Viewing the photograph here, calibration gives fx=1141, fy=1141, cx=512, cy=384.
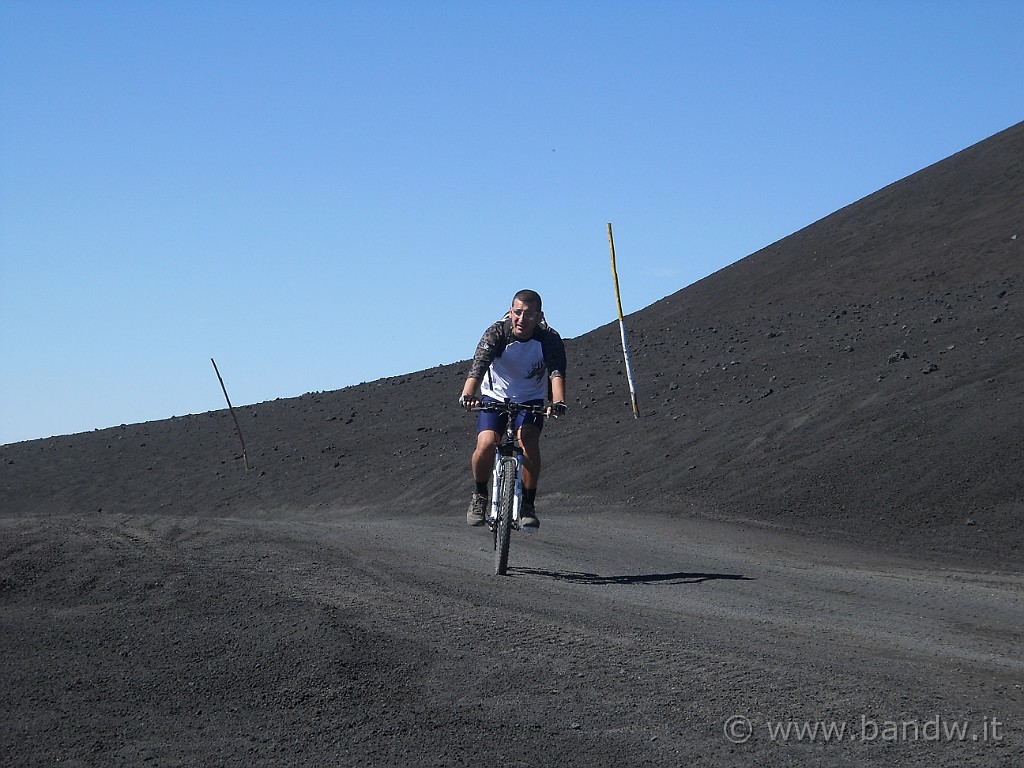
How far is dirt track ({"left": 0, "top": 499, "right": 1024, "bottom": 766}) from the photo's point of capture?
4500 mm

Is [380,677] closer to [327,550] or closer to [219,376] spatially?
[327,550]

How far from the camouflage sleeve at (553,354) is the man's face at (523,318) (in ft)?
0.78

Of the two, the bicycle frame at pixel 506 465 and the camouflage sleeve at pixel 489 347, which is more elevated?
the camouflage sleeve at pixel 489 347

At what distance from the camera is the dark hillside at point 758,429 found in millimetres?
15367

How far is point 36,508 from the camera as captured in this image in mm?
32750

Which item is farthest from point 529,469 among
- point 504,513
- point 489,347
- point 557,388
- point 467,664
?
point 467,664

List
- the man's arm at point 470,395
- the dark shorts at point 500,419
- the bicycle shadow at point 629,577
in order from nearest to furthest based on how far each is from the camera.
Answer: the bicycle shadow at point 629,577 → the man's arm at point 470,395 → the dark shorts at point 500,419

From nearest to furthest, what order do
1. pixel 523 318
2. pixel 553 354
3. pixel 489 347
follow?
1. pixel 523 318
2. pixel 489 347
3. pixel 553 354

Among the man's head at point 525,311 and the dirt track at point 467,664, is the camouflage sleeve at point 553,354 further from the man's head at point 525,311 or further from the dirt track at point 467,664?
the dirt track at point 467,664

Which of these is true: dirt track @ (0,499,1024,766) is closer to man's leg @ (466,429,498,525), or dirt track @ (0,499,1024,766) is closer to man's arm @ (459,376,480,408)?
man's leg @ (466,429,498,525)

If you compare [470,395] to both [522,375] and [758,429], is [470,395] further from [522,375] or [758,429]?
[758,429]

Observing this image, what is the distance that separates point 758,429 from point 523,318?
11268 millimetres

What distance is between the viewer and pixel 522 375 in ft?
31.0

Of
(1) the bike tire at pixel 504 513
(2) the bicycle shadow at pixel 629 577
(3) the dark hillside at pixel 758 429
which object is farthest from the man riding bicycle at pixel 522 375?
(3) the dark hillside at pixel 758 429
